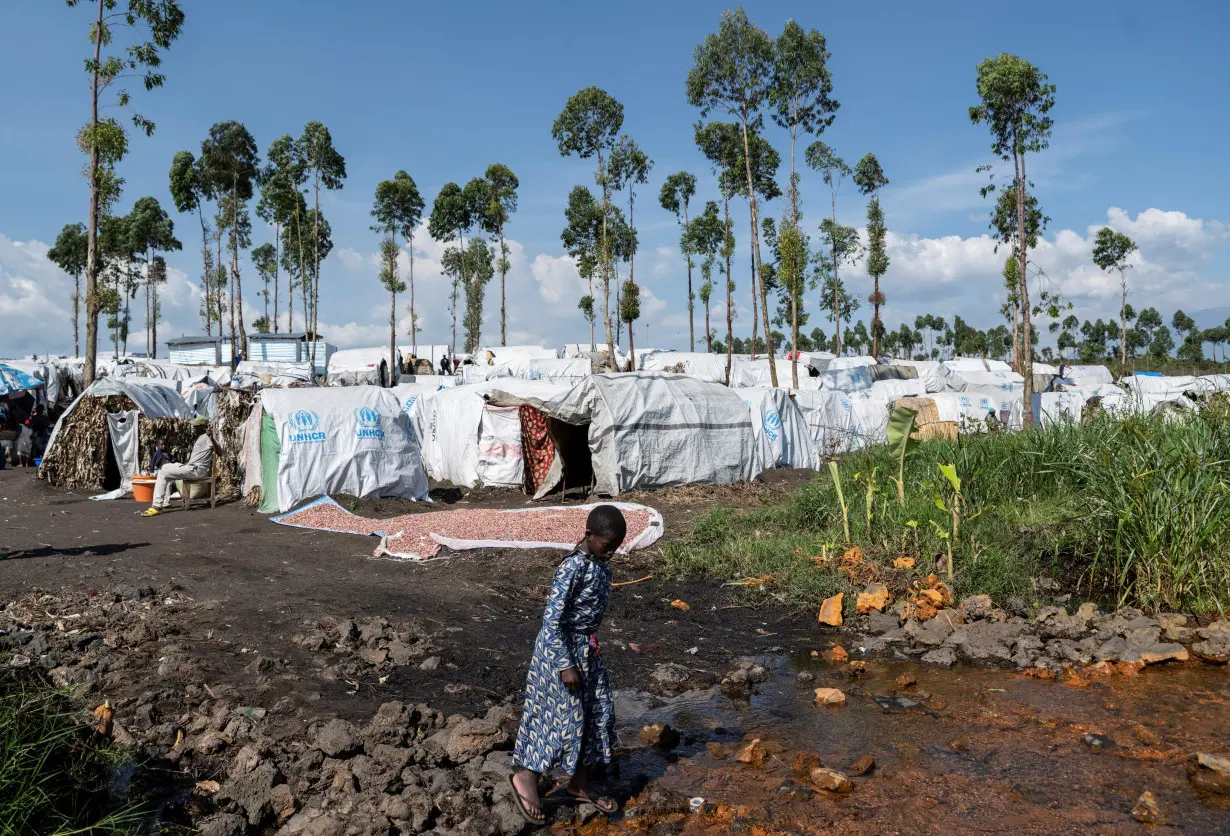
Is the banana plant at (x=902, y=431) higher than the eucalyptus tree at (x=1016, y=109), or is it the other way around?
the eucalyptus tree at (x=1016, y=109)

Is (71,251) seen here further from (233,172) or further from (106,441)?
(106,441)

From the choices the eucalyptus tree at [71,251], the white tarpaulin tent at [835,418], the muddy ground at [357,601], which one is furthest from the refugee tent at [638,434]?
the eucalyptus tree at [71,251]

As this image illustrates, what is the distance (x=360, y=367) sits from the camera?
40719mm

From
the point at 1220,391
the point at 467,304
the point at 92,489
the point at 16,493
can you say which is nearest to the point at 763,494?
the point at 1220,391

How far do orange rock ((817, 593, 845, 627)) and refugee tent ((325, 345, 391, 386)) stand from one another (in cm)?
2572

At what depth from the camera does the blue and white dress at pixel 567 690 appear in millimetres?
3711

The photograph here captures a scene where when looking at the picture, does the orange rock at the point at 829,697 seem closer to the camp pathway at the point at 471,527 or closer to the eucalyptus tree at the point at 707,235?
the camp pathway at the point at 471,527

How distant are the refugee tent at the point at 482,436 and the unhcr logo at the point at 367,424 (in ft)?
7.70

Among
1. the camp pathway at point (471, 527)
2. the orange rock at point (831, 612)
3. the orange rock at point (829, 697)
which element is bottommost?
the orange rock at point (829, 697)

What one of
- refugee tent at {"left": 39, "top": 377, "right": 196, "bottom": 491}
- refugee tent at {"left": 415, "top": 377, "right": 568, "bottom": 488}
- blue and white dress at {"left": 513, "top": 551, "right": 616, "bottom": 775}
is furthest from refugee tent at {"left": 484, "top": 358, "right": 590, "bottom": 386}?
blue and white dress at {"left": 513, "top": 551, "right": 616, "bottom": 775}

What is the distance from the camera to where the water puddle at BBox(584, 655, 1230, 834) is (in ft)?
12.2

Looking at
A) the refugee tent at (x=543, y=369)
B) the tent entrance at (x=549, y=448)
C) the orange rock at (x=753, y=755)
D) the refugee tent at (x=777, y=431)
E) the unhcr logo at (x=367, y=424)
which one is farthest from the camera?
the refugee tent at (x=543, y=369)

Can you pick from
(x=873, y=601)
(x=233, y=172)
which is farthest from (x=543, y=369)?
(x=873, y=601)

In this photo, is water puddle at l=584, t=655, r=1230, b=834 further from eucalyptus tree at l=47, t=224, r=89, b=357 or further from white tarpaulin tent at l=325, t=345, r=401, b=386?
eucalyptus tree at l=47, t=224, r=89, b=357
